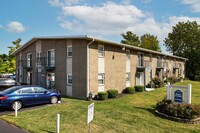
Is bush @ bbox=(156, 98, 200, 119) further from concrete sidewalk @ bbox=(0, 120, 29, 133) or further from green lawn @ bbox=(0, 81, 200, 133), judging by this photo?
concrete sidewalk @ bbox=(0, 120, 29, 133)

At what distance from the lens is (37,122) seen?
10867mm

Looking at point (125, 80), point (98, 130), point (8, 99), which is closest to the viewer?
point (98, 130)

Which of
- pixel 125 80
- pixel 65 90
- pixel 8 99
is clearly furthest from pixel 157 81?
pixel 8 99

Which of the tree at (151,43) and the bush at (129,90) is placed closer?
the bush at (129,90)

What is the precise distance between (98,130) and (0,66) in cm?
5379

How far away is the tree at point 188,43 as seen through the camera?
5338 centimetres

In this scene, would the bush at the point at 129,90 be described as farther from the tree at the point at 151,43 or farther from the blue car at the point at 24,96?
the tree at the point at 151,43

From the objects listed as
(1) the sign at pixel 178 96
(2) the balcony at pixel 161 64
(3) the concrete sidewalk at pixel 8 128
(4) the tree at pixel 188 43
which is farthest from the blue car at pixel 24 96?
(4) the tree at pixel 188 43

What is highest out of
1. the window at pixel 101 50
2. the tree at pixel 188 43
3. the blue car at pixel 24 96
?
the tree at pixel 188 43

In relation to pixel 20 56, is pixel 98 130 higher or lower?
lower

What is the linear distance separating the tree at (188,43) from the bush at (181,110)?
42850 millimetres

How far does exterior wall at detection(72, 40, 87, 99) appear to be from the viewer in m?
20.2

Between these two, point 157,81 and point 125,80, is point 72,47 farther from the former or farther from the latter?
point 157,81

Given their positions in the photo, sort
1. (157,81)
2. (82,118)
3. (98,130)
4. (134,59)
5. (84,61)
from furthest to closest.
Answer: (157,81), (134,59), (84,61), (82,118), (98,130)
